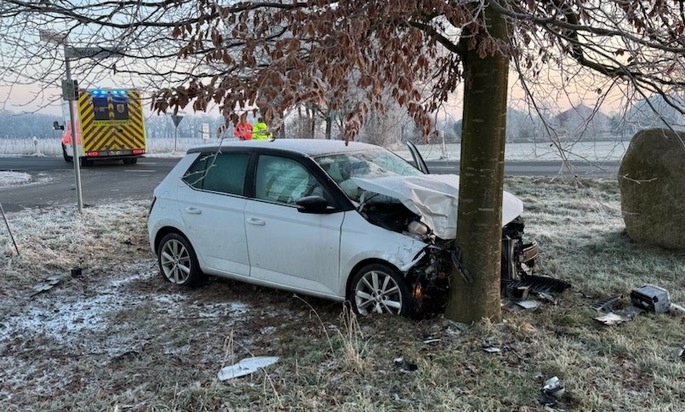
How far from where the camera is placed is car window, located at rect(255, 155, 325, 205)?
5.01m

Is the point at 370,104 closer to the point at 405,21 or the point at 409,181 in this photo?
the point at 405,21

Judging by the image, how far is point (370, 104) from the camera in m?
3.56

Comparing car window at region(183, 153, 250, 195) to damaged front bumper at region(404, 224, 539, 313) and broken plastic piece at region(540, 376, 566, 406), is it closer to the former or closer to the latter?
damaged front bumper at region(404, 224, 539, 313)

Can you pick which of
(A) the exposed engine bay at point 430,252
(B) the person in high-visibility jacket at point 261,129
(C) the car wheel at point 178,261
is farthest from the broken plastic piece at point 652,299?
(C) the car wheel at point 178,261

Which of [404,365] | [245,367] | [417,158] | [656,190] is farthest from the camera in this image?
[656,190]

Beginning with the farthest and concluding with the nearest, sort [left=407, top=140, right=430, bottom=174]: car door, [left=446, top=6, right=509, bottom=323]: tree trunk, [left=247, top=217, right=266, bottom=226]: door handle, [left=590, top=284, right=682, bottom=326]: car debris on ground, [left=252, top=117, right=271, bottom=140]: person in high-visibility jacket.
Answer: [left=407, top=140, right=430, bottom=174]: car door, [left=247, top=217, right=266, bottom=226]: door handle, [left=590, top=284, right=682, bottom=326]: car debris on ground, [left=446, top=6, right=509, bottom=323]: tree trunk, [left=252, top=117, right=271, bottom=140]: person in high-visibility jacket

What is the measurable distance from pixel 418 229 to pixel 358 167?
106cm

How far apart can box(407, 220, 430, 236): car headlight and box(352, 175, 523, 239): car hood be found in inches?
1.6

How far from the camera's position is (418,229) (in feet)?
14.8

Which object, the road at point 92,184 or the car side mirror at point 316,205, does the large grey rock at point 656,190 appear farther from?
the car side mirror at point 316,205

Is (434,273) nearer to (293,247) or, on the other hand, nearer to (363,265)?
(363,265)

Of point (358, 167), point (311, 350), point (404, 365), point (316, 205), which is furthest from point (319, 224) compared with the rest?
point (404, 365)

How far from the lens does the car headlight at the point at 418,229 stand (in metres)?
4.48

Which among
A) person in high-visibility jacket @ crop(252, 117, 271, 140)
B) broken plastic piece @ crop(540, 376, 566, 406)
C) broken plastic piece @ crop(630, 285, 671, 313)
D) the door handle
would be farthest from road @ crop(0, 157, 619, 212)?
person in high-visibility jacket @ crop(252, 117, 271, 140)
